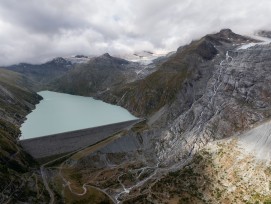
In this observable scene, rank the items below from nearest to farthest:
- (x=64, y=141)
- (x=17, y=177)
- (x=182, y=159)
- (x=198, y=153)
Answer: (x=17, y=177), (x=198, y=153), (x=182, y=159), (x=64, y=141)

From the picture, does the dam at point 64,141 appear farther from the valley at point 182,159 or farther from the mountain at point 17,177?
the mountain at point 17,177

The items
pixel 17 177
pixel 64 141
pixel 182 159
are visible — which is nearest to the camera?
pixel 17 177

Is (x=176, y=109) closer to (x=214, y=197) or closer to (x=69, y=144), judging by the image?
(x=69, y=144)

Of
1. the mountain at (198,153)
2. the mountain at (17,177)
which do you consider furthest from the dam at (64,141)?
the mountain at (198,153)

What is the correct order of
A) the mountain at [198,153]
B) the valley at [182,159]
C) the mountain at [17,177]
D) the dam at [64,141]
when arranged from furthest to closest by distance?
the dam at [64,141], the mountain at [17,177], the valley at [182,159], the mountain at [198,153]

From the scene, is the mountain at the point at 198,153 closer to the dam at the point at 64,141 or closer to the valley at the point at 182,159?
the valley at the point at 182,159

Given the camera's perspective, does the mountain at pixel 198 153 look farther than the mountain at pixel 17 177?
No

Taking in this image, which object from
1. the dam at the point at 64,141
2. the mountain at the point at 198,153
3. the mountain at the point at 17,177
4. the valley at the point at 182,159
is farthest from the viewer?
the dam at the point at 64,141

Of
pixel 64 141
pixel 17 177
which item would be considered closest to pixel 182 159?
pixel 17 177

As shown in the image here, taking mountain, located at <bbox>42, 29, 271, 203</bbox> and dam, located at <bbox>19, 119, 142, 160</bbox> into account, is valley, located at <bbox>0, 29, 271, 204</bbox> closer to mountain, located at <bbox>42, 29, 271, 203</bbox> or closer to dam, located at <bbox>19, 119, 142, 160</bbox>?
mountain, located at <bbox>42, 29, 271, 203</bbox>

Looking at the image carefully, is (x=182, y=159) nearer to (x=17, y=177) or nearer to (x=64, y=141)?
(x=17, y=177)

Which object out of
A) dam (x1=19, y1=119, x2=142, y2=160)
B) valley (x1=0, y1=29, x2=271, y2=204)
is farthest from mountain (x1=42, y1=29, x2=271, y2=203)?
dam (x1=19, y1=119, x2=142, y2=160)

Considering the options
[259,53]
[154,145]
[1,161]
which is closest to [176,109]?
[154,145]
